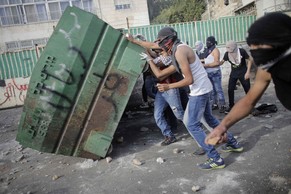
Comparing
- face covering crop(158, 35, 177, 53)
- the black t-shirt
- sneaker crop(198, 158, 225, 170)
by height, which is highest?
face covering crop(158, 35, 177, 53)

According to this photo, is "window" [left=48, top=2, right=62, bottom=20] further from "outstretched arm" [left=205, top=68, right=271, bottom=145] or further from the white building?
"outstretched arm" [left=205, top=68, right=271, bottom=145]

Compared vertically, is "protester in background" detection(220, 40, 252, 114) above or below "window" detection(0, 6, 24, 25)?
below

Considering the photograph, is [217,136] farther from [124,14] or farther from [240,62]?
[124,14]

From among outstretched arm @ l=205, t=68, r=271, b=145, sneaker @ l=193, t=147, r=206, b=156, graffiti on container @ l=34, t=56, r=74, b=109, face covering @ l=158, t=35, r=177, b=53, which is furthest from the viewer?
sneaker @ l=193, t=147, r=206, b=156

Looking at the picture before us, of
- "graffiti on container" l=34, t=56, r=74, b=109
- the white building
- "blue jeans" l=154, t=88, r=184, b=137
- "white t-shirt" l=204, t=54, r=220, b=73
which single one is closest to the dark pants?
"white t-shirt" l=204, t=54, r=220, b=73

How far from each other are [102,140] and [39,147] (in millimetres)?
839

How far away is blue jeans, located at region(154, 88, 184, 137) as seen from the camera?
422 cm

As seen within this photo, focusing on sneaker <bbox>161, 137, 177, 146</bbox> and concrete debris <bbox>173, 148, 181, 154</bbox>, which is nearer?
concrete debris <bbox>173, 148, 181, 154</bbox>

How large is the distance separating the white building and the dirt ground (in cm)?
1325

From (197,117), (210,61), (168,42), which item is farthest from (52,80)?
(210,61)

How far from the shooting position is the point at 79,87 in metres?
3.70

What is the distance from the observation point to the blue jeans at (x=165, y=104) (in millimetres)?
4223

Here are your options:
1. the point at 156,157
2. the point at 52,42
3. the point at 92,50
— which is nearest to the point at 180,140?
the point at 156,157

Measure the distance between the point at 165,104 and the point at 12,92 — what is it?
7532mm
